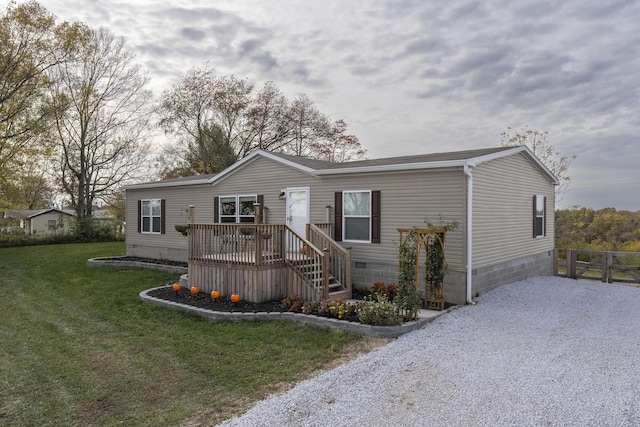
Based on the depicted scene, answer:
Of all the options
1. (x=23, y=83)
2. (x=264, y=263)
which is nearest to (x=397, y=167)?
(x=264, y=263)

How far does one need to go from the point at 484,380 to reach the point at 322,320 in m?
2.87

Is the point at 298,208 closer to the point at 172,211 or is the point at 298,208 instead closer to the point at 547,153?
the point at 172,211

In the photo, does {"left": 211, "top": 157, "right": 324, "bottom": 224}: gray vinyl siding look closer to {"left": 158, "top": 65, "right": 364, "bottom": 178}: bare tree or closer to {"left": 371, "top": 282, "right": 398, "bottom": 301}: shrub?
{"left": 371, "top": 282, "right": 398, "bottom": 301}: shrub

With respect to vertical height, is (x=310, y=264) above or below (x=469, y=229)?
below

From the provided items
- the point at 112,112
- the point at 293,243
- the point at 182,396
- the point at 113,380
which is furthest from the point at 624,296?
the point at 112,112

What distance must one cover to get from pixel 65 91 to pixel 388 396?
1026 inches

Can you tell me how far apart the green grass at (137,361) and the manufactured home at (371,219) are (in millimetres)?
1583

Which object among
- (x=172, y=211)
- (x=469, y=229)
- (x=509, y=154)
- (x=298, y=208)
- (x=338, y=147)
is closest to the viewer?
(x=469, y=229)

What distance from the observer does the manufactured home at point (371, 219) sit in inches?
317

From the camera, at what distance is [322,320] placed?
661 cm

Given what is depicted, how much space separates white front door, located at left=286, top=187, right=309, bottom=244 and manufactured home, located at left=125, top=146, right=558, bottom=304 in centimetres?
3

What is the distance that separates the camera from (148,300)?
858 centimetres

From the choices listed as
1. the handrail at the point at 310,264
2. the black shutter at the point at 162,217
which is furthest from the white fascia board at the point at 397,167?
the black shutter at the point at 162,217

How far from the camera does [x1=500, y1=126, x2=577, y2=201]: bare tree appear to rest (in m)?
19.2
